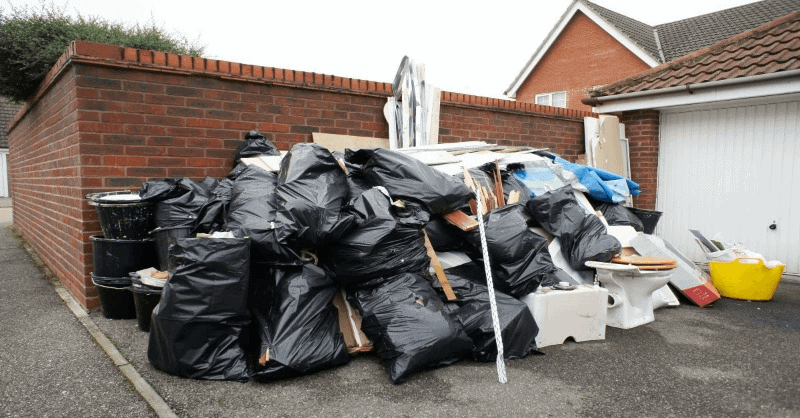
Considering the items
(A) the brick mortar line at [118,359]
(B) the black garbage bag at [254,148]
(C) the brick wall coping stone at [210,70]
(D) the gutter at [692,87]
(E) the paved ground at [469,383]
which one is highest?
(D) the gutter at [692,87]

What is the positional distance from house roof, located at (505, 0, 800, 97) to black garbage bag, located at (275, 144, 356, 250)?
522 inches

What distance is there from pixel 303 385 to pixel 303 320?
0.35 meters

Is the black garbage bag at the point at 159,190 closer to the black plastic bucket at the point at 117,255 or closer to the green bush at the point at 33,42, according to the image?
the black plastic bucket at the point at 117,255

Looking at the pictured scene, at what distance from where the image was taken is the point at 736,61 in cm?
605

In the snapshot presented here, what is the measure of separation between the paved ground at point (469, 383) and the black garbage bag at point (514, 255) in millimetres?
467

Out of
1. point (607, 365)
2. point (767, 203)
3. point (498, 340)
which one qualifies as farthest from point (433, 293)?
point (767, 203)

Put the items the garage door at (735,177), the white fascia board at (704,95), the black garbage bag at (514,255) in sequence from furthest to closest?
1. the garage door at (735,177)
2. the white fascia board at (704,95)
3. the black garbage bag at (514,255)

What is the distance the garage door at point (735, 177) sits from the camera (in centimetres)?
577

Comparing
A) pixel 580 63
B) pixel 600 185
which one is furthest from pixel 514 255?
pixel 580 63

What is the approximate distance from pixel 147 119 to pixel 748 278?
5.44m

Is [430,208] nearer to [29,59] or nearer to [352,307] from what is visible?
[352,307]

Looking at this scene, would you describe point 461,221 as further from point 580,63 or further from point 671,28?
point 671,28

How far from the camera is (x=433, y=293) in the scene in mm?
3098

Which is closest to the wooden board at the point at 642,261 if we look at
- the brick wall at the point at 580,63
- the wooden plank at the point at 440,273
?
the wooden plank at the point at 440,273
